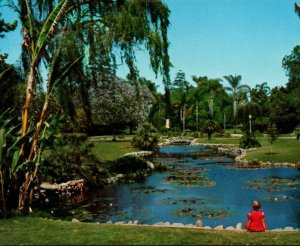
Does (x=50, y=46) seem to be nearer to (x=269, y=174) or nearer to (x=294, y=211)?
(x=294, y=211)

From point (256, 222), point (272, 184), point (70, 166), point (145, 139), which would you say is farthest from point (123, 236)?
point (145, 139)

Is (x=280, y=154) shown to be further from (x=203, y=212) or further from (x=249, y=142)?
(x=203, y=212)

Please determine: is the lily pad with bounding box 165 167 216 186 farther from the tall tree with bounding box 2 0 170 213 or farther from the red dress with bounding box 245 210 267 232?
the red dress with bounding box 245 210 267 232

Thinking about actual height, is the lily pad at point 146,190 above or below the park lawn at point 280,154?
below

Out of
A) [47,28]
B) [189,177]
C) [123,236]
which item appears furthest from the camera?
[189,177]

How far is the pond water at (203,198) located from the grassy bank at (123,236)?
4153mm

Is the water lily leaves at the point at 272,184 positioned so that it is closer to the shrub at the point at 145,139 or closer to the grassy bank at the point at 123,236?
the grassy bank at the point at 123,236

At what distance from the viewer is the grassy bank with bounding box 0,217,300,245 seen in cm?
888

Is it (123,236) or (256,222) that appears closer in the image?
(123,236)

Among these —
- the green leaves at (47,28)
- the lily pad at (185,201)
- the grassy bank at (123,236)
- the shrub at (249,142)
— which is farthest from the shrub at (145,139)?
the grassy bank at (123,236)

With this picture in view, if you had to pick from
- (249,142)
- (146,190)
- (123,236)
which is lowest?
(146,190)

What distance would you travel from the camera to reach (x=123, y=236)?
930 cm

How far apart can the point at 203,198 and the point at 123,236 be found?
34.1 feet

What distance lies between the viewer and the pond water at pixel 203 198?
A: 1528cm
